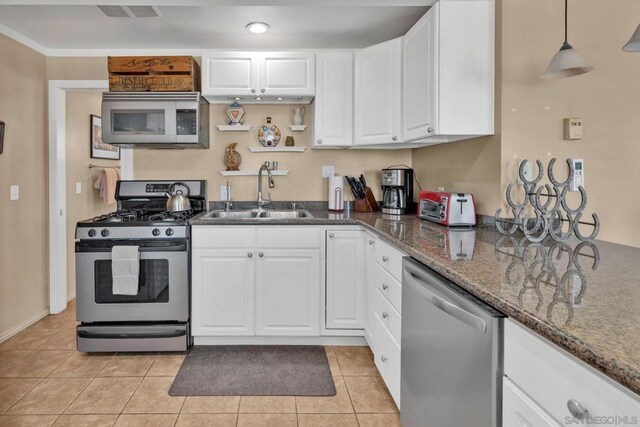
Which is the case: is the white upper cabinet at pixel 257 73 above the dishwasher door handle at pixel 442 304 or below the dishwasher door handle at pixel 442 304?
above

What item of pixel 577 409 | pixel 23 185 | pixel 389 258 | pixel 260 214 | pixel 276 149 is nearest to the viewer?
pixel 577 409

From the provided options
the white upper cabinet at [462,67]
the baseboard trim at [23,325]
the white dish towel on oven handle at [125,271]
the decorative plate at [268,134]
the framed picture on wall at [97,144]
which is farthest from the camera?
the framed picture on wall at [97,144]

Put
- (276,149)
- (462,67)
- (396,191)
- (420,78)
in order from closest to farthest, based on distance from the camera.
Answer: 1. (462,67)
2. (420,78)
3. (396,191)
4. (276,149)

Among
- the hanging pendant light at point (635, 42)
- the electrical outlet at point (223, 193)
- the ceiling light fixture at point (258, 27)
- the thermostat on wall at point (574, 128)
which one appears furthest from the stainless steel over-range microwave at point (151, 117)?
the hanging pendant light at point (635, 42)

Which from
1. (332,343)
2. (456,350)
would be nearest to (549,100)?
(456,350)

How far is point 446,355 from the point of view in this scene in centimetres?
131

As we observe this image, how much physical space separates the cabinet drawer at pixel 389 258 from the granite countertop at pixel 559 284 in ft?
0.28

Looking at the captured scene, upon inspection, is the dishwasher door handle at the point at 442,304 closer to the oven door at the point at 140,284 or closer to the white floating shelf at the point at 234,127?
the oven door at the point at 140,284

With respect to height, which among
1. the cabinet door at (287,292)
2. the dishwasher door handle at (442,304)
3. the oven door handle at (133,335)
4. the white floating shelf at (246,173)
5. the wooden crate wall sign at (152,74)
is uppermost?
the wooden crate wall sign at (152,74)

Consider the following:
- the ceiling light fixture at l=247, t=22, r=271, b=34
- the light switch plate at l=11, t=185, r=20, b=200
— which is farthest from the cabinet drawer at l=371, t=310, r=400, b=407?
the light switch plate at l=11, t=185, r=20, b=200

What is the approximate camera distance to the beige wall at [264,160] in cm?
349

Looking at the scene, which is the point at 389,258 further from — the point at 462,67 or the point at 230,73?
the point at 230,73

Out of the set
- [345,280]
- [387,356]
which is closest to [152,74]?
[345,280]

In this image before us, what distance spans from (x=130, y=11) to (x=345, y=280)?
2.27 meters
